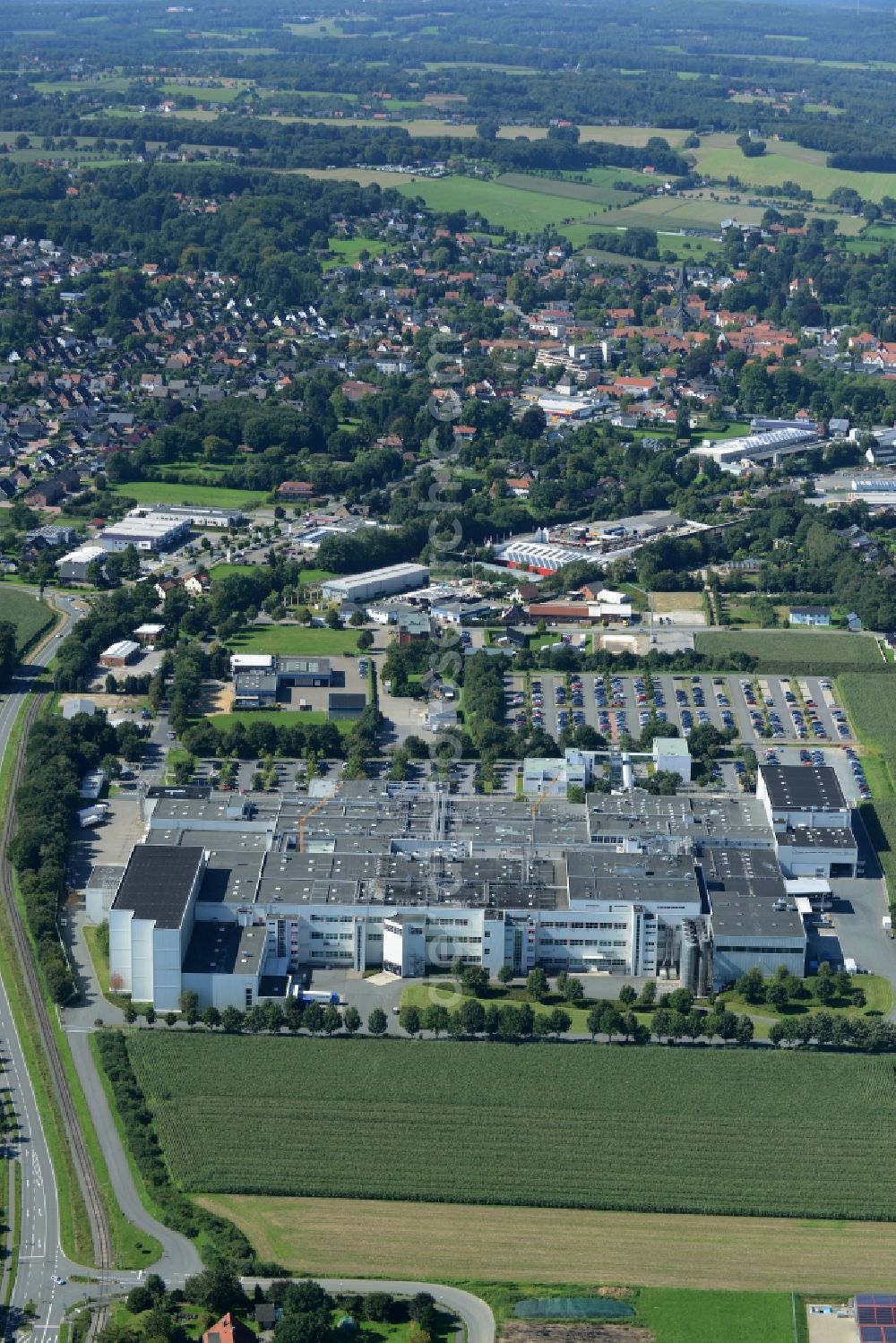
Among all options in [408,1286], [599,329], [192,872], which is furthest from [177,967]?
[599,329]

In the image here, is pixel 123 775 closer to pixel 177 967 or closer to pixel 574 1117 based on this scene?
pixel 177 967

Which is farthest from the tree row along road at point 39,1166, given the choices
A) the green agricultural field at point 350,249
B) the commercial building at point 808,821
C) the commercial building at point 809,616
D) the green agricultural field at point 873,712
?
the green agricultural field at point 350,249

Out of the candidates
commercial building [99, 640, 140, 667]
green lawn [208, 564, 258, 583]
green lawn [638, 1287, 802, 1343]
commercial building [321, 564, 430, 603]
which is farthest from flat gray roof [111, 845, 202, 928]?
green lawn [208, 564, 258, 583]

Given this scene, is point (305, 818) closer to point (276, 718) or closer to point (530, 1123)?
point (276, 718)

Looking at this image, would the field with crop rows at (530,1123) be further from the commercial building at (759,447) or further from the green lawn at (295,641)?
the commercial building at (759,447)

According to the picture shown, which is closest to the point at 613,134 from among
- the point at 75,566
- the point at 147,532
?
the point at 147,532

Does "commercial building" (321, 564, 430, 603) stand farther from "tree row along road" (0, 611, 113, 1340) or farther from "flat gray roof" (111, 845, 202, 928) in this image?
"tree row along road" (0, 611, 113, 1340)
